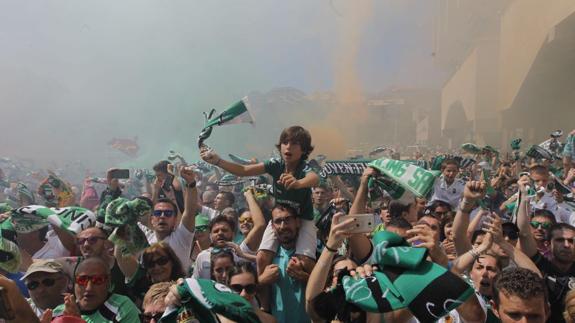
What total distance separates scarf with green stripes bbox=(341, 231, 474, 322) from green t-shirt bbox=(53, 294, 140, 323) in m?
1.54

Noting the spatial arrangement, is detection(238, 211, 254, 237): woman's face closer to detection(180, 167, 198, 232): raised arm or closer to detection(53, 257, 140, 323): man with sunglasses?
detection(180, 167, 198, 232): raised arm

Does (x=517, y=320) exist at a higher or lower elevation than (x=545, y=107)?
higher

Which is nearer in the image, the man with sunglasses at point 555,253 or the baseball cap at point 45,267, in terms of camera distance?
the baseball cap at point 45,267

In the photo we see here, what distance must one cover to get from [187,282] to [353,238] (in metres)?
1.19

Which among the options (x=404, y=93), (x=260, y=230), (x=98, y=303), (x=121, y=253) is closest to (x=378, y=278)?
(x=98, y=303)

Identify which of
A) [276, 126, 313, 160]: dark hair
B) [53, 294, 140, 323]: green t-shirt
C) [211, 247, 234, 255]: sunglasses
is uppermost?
[276, 126, 313, 160]: dark hair

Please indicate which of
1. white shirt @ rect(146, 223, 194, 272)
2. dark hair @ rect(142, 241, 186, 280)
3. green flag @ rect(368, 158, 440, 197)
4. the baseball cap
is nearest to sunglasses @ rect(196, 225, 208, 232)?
white shirt @ rect(146, 223, 194, 272)

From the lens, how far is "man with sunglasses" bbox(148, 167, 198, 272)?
12.1 feet

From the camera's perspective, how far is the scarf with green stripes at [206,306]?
1.73 meters

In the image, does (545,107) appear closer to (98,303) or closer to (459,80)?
(459,80)

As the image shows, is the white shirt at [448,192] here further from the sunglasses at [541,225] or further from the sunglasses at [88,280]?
the sunglasses at [88,280]

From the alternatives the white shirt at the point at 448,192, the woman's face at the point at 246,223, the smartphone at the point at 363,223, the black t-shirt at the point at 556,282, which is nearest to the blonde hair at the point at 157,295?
the smartphone at the point at 363,223

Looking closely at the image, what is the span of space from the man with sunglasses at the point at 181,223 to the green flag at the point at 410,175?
5.76 feet

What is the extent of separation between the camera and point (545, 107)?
21000mm
